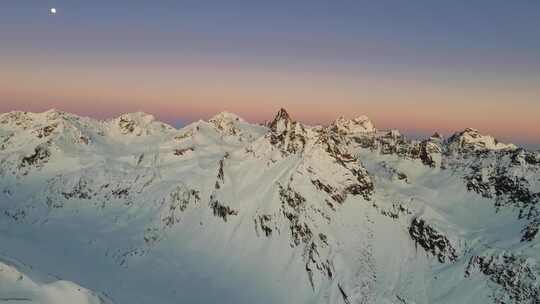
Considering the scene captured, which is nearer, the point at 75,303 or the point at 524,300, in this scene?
the point at 75,303

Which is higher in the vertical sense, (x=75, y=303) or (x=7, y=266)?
(x=7, y=266)

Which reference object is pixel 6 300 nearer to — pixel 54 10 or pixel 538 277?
pixel 54 10

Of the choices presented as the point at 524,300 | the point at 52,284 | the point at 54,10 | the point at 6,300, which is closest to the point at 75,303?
the point at 52,284

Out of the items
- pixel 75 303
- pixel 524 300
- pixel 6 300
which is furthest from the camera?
pixel 524 300

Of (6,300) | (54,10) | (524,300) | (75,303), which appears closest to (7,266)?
(6,300)

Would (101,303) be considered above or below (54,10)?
below

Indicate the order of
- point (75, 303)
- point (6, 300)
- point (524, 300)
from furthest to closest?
point (524, 300), point (75, 303), point (6, 300)

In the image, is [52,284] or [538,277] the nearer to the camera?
[52,284]

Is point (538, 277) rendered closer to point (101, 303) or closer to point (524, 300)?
point (524, 300)

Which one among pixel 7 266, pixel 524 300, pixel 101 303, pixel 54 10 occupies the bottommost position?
pixel 524 300
